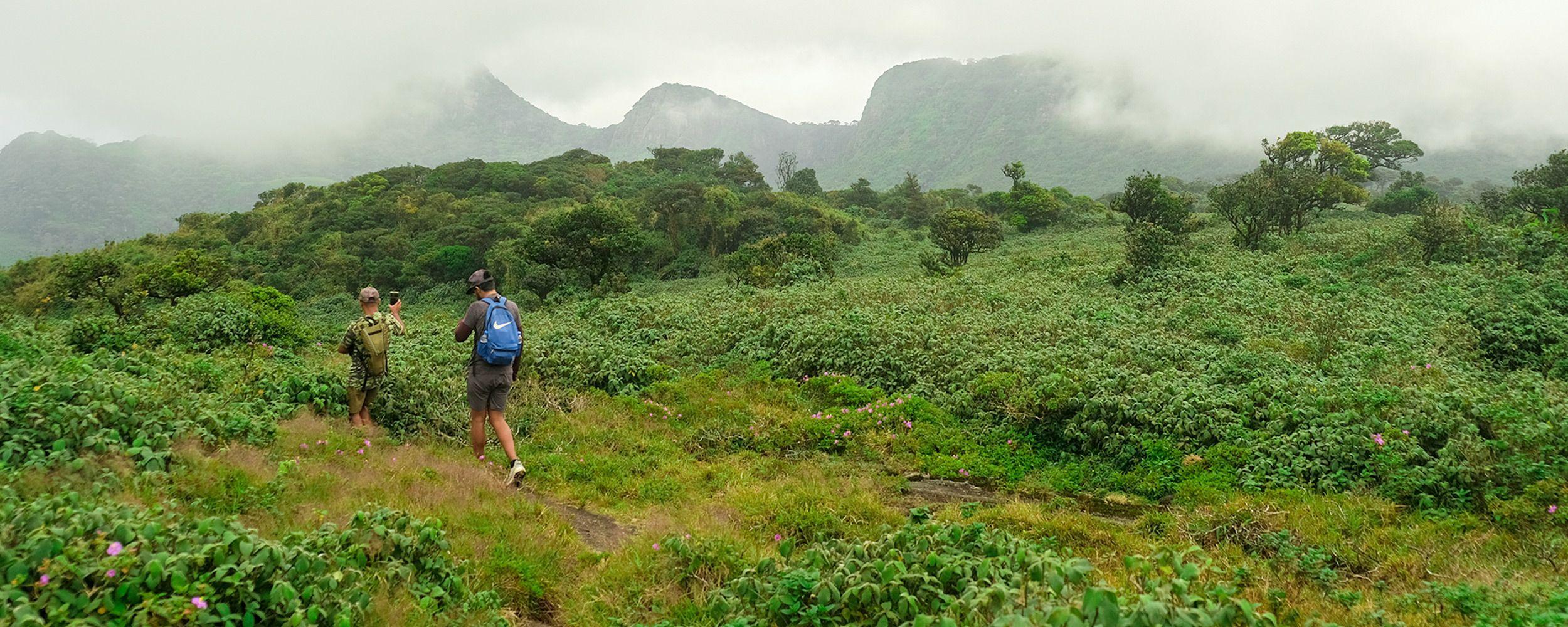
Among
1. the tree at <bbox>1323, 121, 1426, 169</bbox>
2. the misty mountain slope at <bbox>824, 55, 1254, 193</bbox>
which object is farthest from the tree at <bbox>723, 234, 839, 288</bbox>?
the misty mountain slope at <bbox>824, 55, 1254, 193</bbox>

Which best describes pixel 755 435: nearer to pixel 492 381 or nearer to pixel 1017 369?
pixel 492 381

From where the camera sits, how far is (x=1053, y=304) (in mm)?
16125

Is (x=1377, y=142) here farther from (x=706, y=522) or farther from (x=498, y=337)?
(x=498, y=337)

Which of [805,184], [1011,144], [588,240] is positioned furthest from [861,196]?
[1011,144]

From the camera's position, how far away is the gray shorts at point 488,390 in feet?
23.6

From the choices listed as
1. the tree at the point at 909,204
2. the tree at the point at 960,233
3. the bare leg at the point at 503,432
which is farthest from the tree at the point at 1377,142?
the bare leg at the point at 503,432

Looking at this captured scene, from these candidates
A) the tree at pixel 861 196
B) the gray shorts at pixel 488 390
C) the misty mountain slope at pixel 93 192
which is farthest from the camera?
the misty mountain slope at pixel 93 192

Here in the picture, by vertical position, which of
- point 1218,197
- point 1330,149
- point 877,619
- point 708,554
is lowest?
point 708,554

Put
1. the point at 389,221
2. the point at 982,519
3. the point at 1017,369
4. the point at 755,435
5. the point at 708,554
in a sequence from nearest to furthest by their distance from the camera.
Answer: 1. the point at 708,554
2. the point at 982,519
3. the point at 755,435
4. the point at 1017,369
5. the point at 389,221

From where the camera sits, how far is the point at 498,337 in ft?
23.2

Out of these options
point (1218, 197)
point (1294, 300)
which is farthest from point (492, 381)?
point (1218, 197)

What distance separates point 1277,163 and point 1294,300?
37.9m

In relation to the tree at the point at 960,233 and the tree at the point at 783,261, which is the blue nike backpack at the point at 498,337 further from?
the tree at the point at 960,233

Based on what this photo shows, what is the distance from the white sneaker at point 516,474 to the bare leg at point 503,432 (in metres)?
0.12
